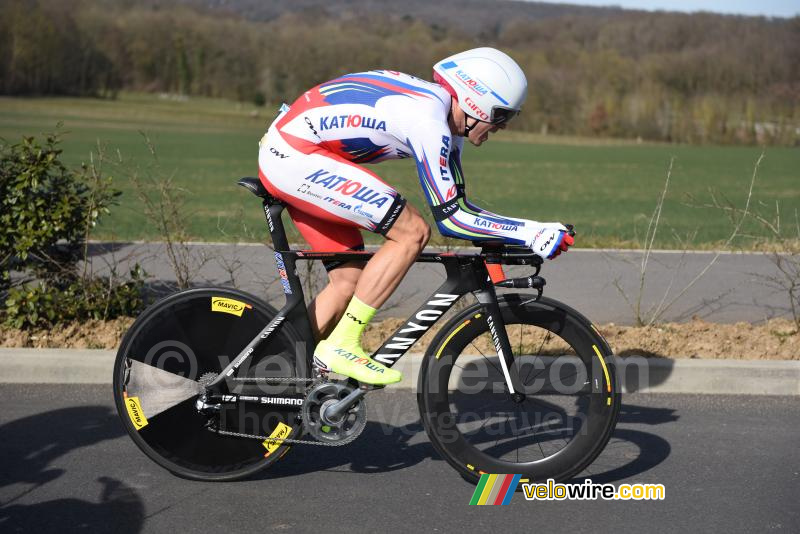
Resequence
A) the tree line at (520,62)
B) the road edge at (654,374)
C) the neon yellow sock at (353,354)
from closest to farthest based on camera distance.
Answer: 1. the neon yellow sock at (353,354)
2. the road edge at (654,374)
3. the tree line at (520,62)

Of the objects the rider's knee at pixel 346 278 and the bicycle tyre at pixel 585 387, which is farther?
the rider's knee at pixel 346 278

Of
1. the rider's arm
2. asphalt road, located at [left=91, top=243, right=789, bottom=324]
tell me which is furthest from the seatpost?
asphalt road, located at [left=91, top=243, right=789, bottom=324]

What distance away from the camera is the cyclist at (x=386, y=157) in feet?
13.8

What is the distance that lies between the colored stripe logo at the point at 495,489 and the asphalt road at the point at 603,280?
9.36ft

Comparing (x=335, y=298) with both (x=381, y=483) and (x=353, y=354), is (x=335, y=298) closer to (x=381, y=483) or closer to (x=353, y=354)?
(x=353, y=354)

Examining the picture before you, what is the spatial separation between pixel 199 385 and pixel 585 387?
1.64 metres

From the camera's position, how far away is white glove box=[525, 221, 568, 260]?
414 cm

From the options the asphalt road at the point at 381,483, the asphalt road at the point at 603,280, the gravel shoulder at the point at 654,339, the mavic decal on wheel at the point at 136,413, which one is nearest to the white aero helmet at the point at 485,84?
the asphalt road at the point at 381,483

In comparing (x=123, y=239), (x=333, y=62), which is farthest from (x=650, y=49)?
(x=123, y=239)

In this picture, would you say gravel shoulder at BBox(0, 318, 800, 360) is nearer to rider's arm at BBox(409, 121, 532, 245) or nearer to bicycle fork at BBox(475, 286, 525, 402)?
bicycle fork at BBox(475, 286, 525, 402)

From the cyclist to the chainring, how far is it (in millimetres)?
93

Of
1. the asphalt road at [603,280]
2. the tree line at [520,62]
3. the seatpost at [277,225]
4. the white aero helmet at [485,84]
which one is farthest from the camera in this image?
the tree line at [520,62]

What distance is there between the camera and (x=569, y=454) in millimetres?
4531

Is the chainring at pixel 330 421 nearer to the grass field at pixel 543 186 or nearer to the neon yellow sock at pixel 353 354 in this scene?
the neon yellow sock at pixel 353 354
